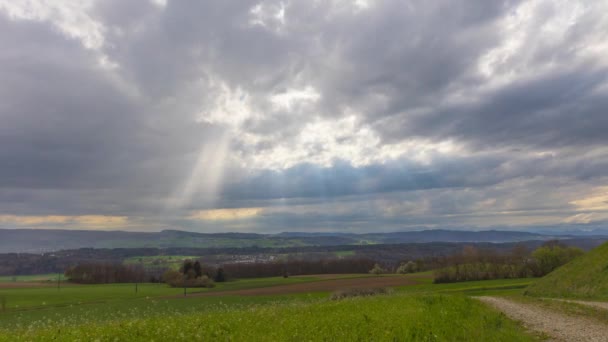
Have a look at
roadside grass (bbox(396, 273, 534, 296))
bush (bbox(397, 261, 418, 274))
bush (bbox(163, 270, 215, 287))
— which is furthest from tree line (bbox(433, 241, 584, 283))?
bush (bbox(163, 270, 215, 287))

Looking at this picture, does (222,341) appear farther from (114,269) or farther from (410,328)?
(114,269)

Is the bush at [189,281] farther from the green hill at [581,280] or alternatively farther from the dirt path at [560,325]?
the dirt path at [560,325]

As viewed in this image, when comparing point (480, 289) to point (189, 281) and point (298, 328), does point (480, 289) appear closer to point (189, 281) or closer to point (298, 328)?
point (298, 328)

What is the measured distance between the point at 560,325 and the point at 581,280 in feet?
78.1

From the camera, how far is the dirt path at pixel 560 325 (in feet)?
55.7

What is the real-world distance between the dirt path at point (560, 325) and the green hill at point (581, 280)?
41.3 ft

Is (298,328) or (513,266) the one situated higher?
(298,328)

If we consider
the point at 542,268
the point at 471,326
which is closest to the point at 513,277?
the point at 542,268

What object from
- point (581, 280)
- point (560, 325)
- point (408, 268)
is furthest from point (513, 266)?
point (560, 325)

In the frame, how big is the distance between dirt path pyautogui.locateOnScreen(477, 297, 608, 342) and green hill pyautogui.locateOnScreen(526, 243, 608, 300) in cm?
1258

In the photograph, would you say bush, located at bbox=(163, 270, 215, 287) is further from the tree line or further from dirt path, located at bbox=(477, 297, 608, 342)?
dirt path, located at bbox=(477, 297, 608, 342)

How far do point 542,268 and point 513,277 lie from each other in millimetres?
6814

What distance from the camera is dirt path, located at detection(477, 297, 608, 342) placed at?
1697cm

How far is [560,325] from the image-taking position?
19922 mm
